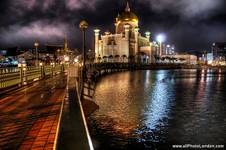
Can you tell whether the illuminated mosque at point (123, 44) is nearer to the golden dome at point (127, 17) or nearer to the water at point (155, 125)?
the golden dome at point (127, 17)

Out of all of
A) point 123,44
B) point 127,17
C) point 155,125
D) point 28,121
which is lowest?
point 155,125

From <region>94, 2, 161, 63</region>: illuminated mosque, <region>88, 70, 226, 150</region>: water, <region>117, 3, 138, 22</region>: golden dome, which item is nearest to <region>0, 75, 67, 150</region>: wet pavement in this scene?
<region>88, 70, 226, 150</region>: water

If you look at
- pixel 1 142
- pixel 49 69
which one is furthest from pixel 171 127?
pixel 49 69

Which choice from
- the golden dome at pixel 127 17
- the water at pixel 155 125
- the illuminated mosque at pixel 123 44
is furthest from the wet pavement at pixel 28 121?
the golden dome at pixel 127 17

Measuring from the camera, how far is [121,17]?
497ft

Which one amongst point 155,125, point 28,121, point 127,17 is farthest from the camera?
point 127,17

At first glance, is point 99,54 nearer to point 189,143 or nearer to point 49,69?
point 49,69

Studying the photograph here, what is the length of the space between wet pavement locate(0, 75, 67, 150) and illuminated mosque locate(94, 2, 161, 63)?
12689 centimetres

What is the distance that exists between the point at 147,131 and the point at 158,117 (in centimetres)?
424

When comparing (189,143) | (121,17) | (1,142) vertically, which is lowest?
(189,143)

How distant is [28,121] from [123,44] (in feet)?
457

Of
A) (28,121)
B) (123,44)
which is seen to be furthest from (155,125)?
(123,44)

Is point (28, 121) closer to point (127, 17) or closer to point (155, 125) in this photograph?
point (155, 125)

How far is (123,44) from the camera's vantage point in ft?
490
